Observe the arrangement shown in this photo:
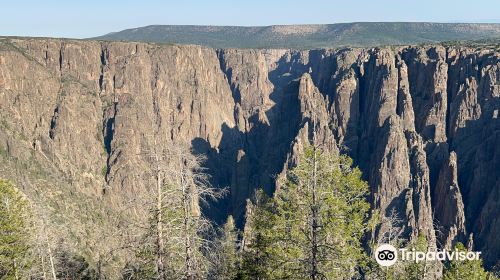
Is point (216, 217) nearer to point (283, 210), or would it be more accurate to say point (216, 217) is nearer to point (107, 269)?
point (107, 269)

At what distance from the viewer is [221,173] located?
604ft

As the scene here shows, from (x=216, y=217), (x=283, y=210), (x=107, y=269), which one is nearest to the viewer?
(x=283, y=210)

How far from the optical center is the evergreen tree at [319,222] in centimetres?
1952

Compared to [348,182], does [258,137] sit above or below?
below

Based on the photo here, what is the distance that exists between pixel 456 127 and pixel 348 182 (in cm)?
10815

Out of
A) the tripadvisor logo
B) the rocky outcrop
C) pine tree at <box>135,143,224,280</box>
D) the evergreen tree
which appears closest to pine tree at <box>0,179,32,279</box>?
pine tree at <box>135,143,224,280</box>

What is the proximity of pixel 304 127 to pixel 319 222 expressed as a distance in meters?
121

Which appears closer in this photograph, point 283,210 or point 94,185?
point 283,210

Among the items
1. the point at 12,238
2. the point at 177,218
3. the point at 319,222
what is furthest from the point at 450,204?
the point at 177,218

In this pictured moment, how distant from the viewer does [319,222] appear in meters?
20.1

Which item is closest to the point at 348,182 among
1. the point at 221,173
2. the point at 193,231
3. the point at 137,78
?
the point at 193,231

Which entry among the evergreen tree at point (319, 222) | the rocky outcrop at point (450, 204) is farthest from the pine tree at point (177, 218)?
the rocky outcrop at point (450, 204)

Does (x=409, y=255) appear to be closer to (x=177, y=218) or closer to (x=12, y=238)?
(x=177, y=218)

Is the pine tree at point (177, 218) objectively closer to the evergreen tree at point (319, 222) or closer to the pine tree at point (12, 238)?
the evergreen tree at point (319, 222)
